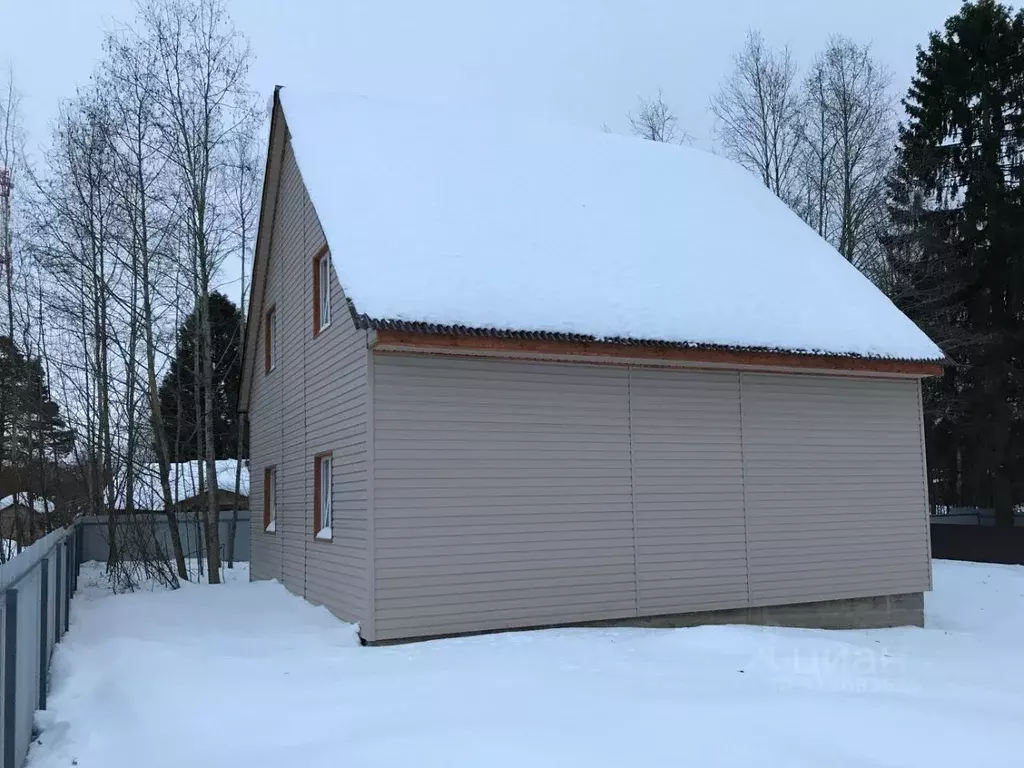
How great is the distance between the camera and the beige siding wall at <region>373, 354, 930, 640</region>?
373 inches

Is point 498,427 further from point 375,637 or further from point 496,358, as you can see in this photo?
point 375,637

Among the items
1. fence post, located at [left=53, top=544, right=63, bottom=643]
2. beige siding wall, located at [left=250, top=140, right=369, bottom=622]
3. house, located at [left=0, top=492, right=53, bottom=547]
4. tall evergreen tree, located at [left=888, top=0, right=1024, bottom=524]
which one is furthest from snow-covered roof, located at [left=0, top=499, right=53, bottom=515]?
tall evergreen tree, located at [left=888, top=0, right=1024, bottom=524]

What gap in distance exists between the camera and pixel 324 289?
12109 mm

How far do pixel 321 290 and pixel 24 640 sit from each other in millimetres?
7153

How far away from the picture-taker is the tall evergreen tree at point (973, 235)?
2338 cm

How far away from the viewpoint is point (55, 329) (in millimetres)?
20359

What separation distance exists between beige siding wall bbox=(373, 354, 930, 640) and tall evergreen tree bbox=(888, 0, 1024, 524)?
12044 mm

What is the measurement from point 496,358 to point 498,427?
0.78m

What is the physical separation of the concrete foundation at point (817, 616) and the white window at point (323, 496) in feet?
10.4

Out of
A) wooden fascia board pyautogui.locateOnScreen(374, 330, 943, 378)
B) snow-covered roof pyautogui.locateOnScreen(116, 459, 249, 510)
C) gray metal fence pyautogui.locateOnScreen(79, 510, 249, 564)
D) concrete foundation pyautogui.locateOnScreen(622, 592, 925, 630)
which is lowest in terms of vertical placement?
concrete foundation pyautogui.locateOnScreen(622, 592, 925, 630)

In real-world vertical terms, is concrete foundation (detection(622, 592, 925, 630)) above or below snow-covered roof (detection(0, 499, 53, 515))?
below

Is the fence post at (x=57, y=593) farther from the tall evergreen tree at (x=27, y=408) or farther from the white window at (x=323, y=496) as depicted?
the tall evergreen tree at (x=27, y=408)

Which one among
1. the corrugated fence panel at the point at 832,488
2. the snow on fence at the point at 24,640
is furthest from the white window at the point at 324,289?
the corrugated fence panel at the point at 832,488

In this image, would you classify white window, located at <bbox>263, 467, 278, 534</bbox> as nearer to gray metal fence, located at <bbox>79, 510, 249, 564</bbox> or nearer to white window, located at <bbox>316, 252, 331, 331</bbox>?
gray metal fence, located at <bbox>79, 510, 249, 564</bbox>
